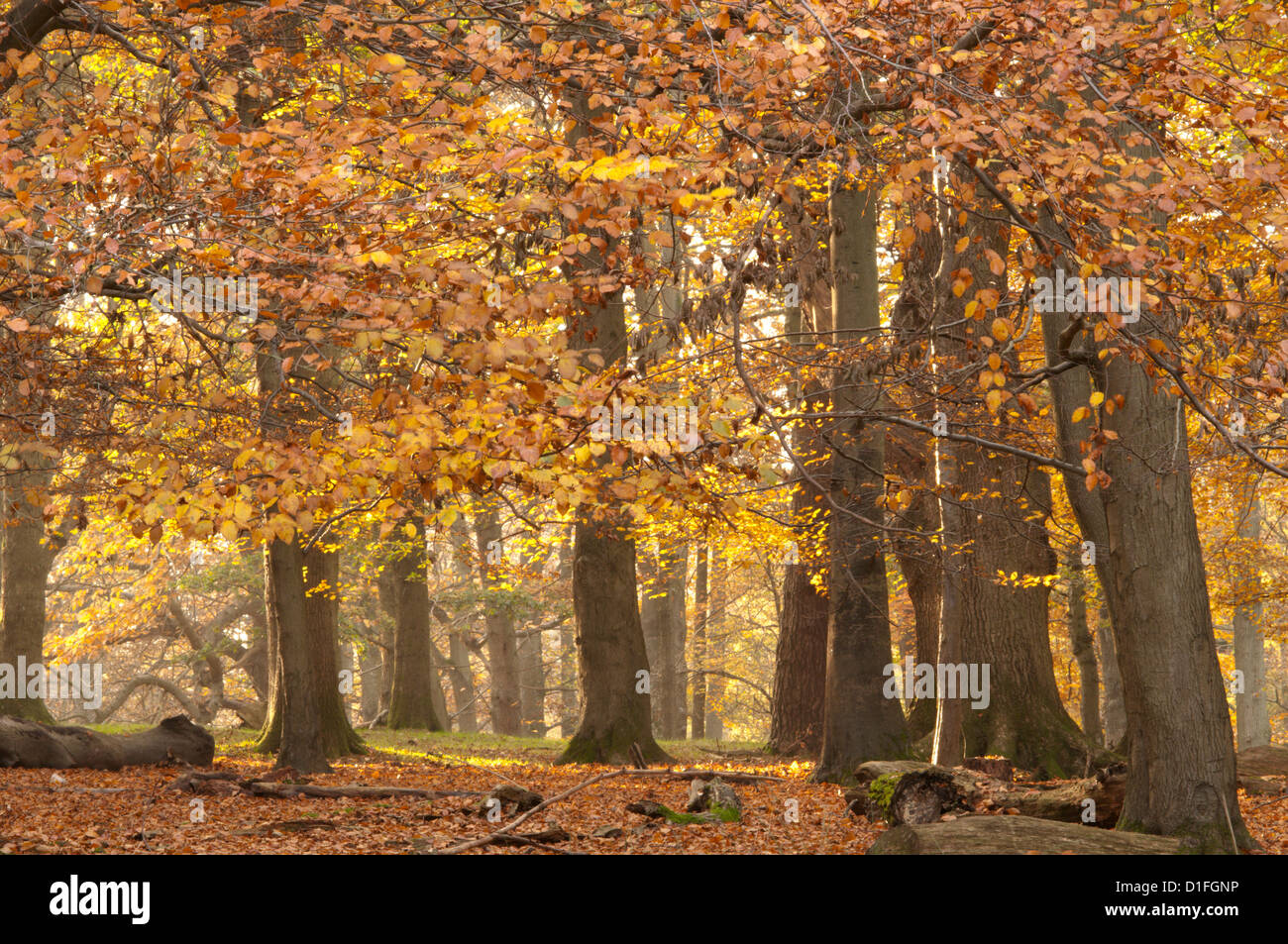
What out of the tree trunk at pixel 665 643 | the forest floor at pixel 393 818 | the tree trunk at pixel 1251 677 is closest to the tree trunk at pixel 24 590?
the forest floor at pixel 393 818

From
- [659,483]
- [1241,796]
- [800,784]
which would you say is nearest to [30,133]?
[659,483]

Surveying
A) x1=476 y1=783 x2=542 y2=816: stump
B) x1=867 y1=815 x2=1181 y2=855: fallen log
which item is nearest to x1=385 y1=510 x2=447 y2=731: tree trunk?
x1=476 y1=783 x2=542 y2=816: stump

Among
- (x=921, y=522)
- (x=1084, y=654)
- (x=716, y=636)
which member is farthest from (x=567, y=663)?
(x=921, y=522)

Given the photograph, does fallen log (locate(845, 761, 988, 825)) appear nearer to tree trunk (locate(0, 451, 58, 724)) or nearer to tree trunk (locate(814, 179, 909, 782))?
tree trunk (locate(814, 179, 909, 782))

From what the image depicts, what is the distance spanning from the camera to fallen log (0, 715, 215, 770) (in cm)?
1139

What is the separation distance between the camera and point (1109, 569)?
736 centimetres

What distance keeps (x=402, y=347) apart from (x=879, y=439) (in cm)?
696

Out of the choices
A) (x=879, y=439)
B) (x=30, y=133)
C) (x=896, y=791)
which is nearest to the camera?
(x=30, y=133)

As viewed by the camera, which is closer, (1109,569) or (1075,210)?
(1075,210)

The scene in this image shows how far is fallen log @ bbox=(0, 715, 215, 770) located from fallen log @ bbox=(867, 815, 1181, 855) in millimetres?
8903

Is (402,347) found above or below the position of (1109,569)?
above

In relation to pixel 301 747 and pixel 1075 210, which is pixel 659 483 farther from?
pixel 301 747

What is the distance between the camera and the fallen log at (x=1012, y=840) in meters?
6.16

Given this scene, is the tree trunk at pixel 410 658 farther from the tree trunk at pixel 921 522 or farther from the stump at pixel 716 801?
the stump at pixel 716 801
